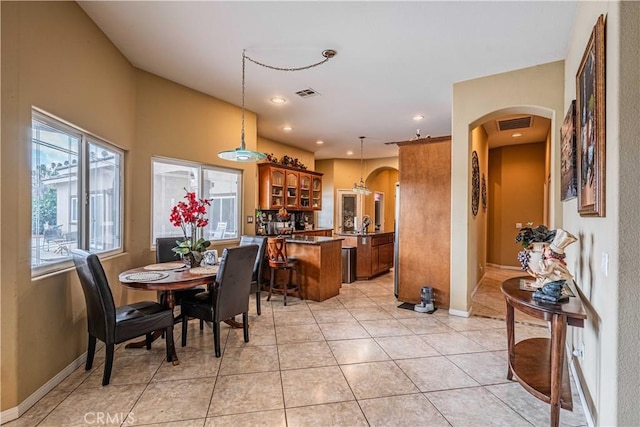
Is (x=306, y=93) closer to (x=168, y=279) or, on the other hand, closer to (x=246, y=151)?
(x=246, y=151)

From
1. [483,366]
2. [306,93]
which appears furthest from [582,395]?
[306,93]

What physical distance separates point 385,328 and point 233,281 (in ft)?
6.10

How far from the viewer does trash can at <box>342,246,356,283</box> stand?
6156 mm

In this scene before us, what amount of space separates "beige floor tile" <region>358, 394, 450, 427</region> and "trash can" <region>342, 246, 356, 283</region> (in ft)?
12.7

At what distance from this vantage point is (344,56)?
3375mm

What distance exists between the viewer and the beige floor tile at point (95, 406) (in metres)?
1.98

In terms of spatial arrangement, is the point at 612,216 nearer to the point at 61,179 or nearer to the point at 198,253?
the point at 198,253

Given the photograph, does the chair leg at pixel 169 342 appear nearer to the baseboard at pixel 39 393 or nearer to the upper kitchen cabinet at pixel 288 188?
the baseboard at pixel 39 393

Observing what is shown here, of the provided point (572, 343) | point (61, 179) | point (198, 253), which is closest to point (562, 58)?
point (572, 343)

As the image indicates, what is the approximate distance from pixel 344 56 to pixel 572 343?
3.52 m

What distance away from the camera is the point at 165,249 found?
3.79 metres

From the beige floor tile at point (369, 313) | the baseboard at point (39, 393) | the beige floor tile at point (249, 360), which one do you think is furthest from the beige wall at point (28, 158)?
the beige floor tile at point (369, 313)

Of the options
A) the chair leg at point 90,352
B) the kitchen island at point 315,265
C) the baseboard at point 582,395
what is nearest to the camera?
the baseboard at point 582,395

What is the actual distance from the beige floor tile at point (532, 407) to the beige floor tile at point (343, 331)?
136cm
